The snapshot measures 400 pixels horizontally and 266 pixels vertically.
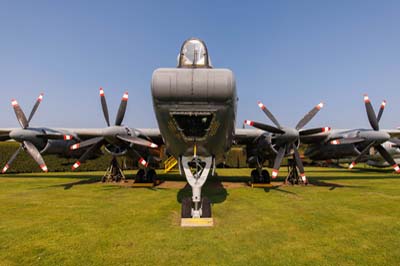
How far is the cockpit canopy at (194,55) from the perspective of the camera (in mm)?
8055

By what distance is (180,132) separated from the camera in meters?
7.37

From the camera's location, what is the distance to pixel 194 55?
26.7 ft

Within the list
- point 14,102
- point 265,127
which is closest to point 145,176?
point 265,127

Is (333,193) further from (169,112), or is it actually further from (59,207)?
(59,207)

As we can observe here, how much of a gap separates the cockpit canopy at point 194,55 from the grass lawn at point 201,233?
5.18m

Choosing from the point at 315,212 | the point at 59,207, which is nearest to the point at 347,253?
the point at 315,212

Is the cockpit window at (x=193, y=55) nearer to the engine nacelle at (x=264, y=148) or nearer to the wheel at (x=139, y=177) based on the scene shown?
the engine nacelle at (x=264, y=148)

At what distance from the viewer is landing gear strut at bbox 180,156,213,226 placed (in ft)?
24.0

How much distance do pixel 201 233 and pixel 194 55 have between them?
5684 millimetres

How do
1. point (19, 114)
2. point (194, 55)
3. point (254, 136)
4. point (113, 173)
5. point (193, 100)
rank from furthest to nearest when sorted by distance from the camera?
point (113, 173) < point (254, 136) < point (19, 114) < point (194, 55) < point (193, 100)

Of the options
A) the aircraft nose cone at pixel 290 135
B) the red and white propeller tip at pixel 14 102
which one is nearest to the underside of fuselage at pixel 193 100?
the aircraft nose cone at pixel 290 135

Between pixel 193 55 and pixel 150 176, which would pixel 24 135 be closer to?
pixel 150 176

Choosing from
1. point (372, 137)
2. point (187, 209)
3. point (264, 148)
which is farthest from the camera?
point (372, 137)

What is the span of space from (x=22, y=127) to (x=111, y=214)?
10.9 meters
